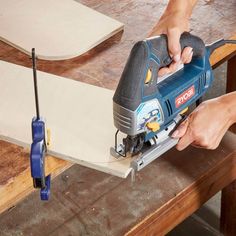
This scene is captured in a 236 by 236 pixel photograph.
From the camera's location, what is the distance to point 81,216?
1.75 meters

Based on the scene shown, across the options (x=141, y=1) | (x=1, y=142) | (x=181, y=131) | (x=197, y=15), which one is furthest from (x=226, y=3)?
(x=1, y=142)

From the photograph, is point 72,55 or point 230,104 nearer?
point 230,104

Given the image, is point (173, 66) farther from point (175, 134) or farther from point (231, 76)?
point (231, 76)

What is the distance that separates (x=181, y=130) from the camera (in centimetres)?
143

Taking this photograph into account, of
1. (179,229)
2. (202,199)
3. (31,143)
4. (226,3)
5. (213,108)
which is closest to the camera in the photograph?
(31,143)

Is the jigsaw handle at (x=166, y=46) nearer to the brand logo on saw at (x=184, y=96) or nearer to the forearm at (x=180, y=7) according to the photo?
the brand logo on saw at (x=184, y=96)

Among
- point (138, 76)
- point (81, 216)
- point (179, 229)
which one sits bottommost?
point (179, 229)

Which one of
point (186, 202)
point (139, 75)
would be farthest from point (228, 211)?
point (139, 75)

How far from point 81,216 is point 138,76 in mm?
658

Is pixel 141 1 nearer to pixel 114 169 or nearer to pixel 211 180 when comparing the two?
pixel 211 180

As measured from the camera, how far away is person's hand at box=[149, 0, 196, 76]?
4.50 ft

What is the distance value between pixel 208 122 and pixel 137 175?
470mm

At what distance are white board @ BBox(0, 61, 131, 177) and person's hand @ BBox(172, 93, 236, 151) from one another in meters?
0.19

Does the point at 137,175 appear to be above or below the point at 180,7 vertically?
below
